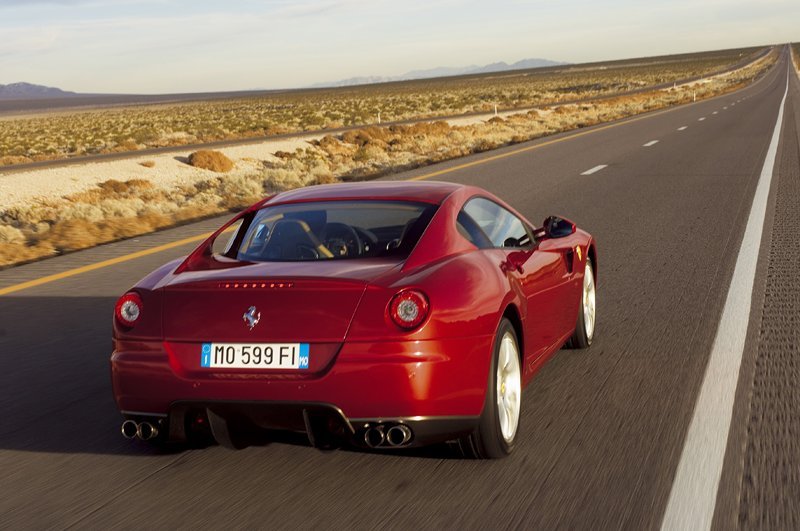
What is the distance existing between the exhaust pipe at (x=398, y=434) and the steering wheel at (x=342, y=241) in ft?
3.59

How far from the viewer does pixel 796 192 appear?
50.8 feet

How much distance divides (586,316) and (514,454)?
220cm

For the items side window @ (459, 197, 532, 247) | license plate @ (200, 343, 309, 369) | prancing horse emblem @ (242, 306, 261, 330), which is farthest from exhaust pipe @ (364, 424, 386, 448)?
side window @ (459, 197, 532, 247)

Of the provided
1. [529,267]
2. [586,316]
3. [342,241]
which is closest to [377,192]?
[342,241]

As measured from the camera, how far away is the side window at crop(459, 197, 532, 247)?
548 cm

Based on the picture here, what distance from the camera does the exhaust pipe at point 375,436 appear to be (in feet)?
13.7

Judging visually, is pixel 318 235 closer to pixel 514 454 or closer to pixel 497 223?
pixel 497 223

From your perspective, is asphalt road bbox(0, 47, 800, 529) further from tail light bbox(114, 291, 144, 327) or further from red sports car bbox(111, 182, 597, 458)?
tail light bbox(114, 291, 144, 327)

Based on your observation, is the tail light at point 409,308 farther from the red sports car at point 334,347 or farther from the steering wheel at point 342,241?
the steering wheel at point 342,241

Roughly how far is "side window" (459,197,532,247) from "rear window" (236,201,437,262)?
0.42 metres

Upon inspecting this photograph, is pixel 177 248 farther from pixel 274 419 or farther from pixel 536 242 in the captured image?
pixel 274 419

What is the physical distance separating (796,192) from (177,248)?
9.11m

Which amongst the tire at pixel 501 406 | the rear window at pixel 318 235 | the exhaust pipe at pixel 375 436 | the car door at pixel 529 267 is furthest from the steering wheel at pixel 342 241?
the exhaust pipe at pixel 375 436

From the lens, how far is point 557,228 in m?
5.75
